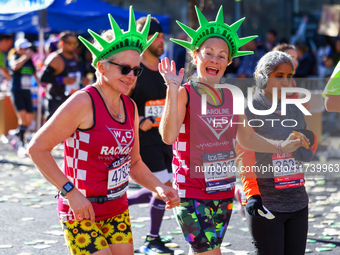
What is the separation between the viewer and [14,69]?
1111 cm

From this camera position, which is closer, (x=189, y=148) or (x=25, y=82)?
(x=189, y=148)

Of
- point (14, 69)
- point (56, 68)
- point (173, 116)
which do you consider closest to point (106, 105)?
point (173, 116)

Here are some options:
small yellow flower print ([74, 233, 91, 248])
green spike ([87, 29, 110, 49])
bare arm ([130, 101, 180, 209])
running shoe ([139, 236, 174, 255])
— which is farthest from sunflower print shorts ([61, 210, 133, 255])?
running shoe ([139, 236, 174, 255])

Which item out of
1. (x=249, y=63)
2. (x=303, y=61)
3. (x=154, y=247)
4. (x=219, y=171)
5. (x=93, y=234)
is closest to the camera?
(x=93, y=234)

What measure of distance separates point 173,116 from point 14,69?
846cm

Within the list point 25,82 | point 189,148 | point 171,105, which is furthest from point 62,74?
point 171,105

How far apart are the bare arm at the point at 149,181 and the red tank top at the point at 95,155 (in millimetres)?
263

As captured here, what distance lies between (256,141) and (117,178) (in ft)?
3.22

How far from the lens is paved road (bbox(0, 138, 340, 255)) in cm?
533

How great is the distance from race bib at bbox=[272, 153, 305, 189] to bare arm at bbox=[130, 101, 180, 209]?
0.75m

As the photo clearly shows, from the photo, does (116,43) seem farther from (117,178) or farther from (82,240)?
(82,240)

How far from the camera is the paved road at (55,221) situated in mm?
5328

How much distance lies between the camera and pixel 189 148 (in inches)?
138

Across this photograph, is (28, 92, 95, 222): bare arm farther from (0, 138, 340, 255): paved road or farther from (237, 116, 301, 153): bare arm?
(0, 138, 340, 255): paved road
